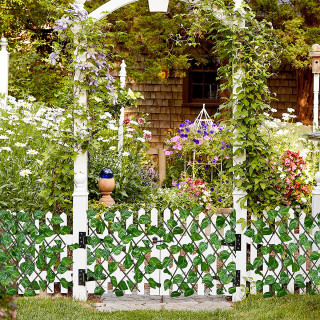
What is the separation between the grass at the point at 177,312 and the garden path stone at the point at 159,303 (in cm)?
15

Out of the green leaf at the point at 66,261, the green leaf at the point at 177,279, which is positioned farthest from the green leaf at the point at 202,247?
the green leaf at the point at 66,261

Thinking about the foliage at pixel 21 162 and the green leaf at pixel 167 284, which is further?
the foliage at pixel 21 162

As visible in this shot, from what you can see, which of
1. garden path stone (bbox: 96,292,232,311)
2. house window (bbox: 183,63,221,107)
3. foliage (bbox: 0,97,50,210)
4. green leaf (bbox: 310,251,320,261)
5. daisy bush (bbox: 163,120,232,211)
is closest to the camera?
garden path stone (bbox: 96,292,232,311)

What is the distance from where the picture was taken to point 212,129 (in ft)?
26.7

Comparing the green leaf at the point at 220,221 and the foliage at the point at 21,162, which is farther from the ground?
the foliage at the point at 21,162

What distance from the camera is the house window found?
462 inches

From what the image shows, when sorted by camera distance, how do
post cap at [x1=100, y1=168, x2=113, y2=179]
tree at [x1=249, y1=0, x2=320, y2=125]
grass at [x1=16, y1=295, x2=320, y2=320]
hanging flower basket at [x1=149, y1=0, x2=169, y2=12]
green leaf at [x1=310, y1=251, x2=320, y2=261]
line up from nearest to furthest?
grass at [x1=16, y1=295, x2=320, y2=320] → green leaf at [x1=310, y1=251, x2=320, y2=261] → hanging flower basket at [x1=149, y1=0, x2=169, y2=12] → post cap at [x1=100, y1=168, x2=113, y2=179] → tree at [x1=249, y1=0, x2=320, y2=125]

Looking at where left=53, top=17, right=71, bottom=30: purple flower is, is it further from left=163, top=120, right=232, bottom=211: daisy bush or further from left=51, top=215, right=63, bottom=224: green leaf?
left=163, top=120, right=232, bottom=211: daisy bush

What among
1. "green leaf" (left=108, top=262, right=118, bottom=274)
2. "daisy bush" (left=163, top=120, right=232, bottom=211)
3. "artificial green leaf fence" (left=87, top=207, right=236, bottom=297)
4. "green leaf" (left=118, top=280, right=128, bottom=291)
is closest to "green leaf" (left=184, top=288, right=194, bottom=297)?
"artificial green leaf fence" (left=87, top=207, right=236, bottom=297)

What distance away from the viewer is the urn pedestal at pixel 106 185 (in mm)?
5930

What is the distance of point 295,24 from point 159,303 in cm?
666

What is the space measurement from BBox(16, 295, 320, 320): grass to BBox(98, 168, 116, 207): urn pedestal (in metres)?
1.59

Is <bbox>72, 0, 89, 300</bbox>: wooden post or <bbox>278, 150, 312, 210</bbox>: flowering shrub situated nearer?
<bbox>72, 0, 89, 300</bbox>: wooden post

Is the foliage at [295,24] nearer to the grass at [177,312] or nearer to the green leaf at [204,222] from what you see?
the green leaf at [204,222]
